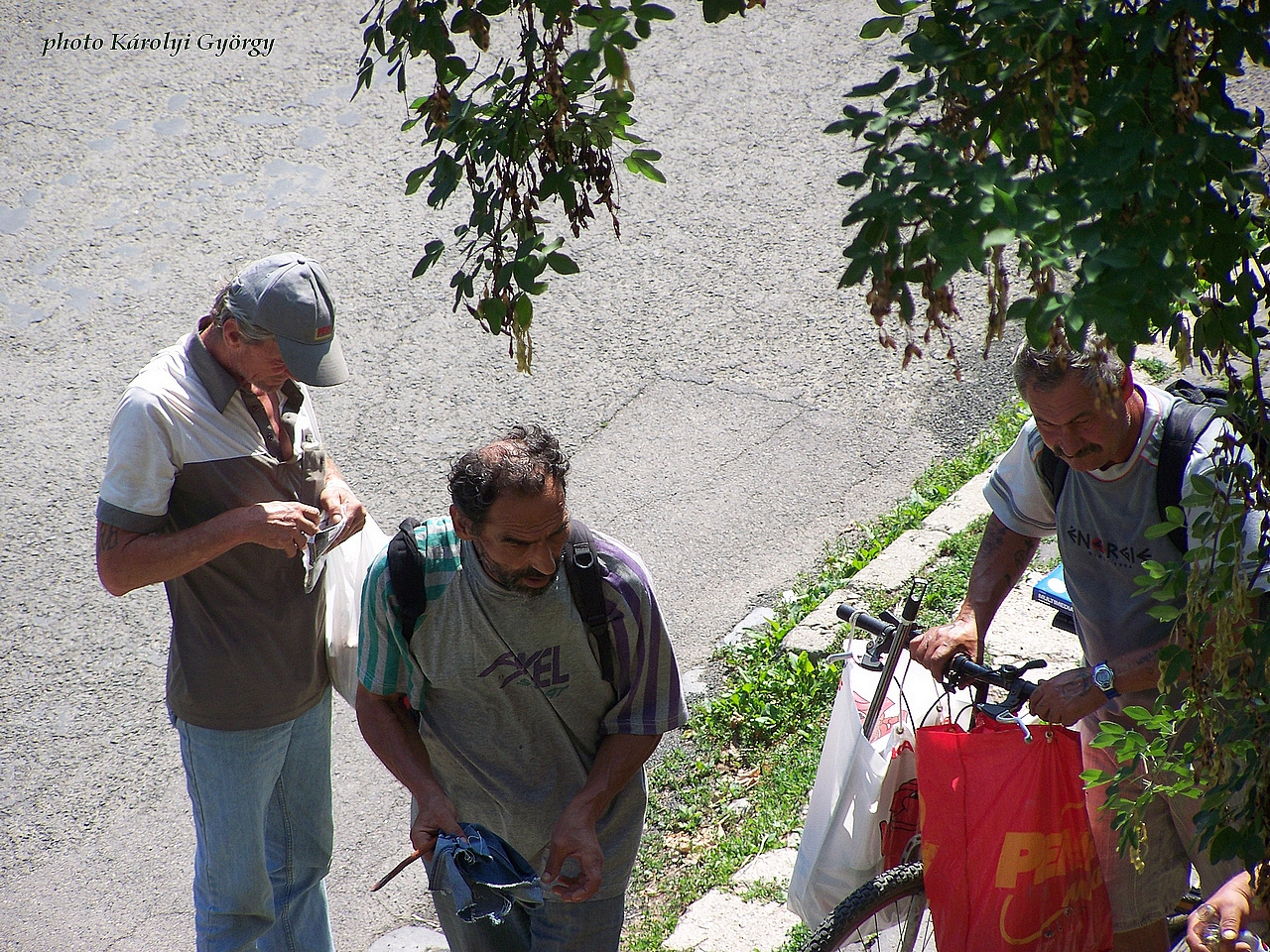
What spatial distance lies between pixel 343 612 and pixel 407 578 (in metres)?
0.73

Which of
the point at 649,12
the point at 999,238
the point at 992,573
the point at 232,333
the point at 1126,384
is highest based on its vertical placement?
the point at 649,12

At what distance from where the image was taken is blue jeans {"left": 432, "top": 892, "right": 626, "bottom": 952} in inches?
102

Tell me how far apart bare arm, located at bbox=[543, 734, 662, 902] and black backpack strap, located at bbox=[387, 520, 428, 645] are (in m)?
0.52

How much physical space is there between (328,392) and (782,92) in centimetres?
407

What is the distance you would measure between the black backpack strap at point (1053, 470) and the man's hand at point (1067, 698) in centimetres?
44

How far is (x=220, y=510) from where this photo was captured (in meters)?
2.89

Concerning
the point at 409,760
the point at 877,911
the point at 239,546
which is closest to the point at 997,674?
the point at 877,911

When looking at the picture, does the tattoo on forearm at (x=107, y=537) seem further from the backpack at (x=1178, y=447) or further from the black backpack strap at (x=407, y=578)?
the backpack at (x=1178, y=447)

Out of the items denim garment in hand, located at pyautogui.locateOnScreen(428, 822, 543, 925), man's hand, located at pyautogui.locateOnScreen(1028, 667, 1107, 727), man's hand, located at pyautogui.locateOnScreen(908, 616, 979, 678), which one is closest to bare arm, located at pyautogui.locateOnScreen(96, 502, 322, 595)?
denim garment in hand, located at pyautogui.locateOnScreen(428, 822, 543, 925)

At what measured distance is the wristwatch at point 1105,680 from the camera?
251 centimetres

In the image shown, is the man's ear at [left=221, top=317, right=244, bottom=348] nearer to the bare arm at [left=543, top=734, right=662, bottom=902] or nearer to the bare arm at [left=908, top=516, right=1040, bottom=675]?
the bare arm at [left=543, top=734, right=662, bottom=902]

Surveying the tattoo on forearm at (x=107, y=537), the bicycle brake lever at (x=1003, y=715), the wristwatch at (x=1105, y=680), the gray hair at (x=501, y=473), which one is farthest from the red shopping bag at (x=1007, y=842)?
the tattoo on forearm at (x=107, y=537)

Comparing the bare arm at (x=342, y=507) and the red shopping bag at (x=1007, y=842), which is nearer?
the red shopping bag at (x=1007, y=842)

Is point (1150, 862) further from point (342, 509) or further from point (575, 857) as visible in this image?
point (342, 509)
